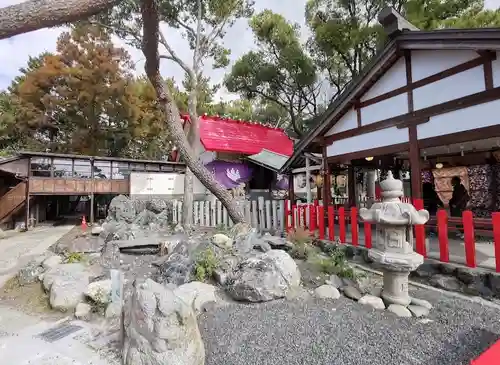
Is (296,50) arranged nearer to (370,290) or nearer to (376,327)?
(370,290)

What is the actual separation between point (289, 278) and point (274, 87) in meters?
17.7

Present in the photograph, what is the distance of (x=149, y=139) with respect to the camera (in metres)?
23.8

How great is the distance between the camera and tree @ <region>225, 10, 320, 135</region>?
58.0ft

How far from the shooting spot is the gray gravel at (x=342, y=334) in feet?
9.86

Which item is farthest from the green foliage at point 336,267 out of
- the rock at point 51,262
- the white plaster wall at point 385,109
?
the rock at point 51,262

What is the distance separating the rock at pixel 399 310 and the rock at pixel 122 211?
1154cm

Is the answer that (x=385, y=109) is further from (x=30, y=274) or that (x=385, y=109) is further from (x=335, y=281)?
(x=30, y=274)

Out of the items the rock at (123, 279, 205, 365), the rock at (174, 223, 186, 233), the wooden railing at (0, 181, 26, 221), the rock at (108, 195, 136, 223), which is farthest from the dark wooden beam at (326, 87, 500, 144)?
the wooden railing at (0, 181, 26, 221)

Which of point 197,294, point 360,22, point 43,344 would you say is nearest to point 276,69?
point 360,22

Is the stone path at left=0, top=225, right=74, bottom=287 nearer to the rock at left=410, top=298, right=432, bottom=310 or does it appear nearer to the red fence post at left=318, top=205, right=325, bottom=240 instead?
the red fence post at left=318, top=205, right=325, bottom=240

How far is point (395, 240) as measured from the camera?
427cm

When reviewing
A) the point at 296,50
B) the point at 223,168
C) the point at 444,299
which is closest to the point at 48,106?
the point at 223,168

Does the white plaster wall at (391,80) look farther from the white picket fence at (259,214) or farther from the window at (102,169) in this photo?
the window at (102,169)

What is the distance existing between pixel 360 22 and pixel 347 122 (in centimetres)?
1144
